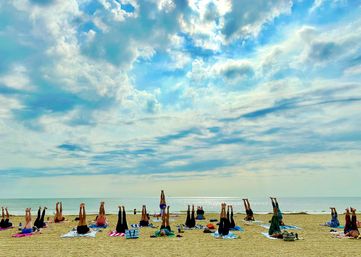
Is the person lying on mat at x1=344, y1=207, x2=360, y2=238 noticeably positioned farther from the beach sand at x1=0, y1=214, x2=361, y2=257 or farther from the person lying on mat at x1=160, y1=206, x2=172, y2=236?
the person lying on mat at x1=160, y1=206, x2=172, y2=236

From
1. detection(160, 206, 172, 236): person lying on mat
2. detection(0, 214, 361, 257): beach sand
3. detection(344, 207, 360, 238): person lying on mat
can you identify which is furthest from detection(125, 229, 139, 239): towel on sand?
detection(344, 207, 360, 238): person lying on mat

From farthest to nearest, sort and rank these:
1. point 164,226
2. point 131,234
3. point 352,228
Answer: point 164,226 → point 131,234 → point 352,228

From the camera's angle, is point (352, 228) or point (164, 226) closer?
point (352, 228)

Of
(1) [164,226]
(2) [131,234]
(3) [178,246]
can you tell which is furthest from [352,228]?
(2) [131,234]

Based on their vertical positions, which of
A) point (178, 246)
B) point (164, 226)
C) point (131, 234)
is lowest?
point (178, 246)

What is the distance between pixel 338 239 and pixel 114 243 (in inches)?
547

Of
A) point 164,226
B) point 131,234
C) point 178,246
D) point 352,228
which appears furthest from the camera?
point 164,226

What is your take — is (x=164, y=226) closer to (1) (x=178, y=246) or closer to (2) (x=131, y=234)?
(2) (x=131, y=234)

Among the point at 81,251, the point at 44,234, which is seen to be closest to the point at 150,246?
the point at 81,251

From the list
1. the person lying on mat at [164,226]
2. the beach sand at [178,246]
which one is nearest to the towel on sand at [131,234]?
the beach sand at [178,246]

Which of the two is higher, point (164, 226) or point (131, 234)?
point (164, 226)

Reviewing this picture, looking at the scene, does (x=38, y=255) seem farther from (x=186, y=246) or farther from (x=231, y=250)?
(x=231, y=250)

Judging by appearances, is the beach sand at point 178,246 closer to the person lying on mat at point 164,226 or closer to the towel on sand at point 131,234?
the towel on sand at point 131,234

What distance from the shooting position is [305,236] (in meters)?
23.2
